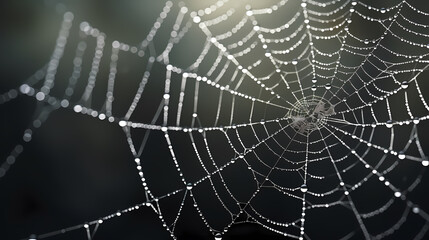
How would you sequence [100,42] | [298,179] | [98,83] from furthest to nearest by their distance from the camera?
[98,83]
[298,179]
[100,42]

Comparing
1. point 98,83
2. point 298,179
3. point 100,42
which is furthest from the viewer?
point 98,83

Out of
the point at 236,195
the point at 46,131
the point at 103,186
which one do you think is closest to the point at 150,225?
the point at 103,186

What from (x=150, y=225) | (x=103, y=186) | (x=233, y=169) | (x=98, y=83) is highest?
(x=98, y=83)

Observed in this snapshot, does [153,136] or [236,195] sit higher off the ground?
[153,136]

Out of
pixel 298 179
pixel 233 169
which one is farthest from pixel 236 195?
pixel 298 179

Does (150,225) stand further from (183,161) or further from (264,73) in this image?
(264,73)

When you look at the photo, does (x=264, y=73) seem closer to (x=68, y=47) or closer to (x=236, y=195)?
(x=236, y=195)

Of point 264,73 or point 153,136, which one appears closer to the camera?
point 264,73
